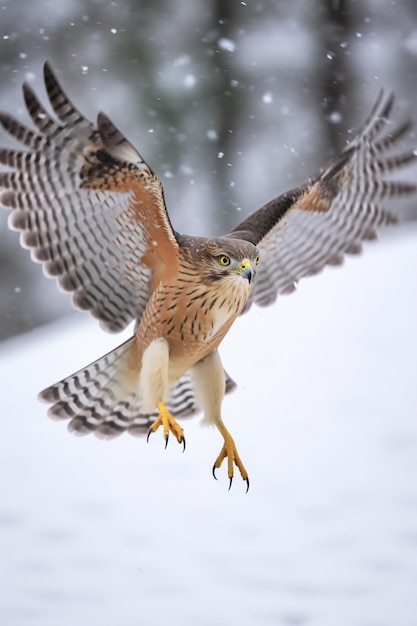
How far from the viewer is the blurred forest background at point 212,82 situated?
8.33 metres

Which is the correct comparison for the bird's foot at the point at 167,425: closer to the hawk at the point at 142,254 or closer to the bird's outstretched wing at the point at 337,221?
the hawk at the point at 142,254

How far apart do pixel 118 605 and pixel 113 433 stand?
34.3 inches

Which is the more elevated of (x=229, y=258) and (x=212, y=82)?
(x=212, y=82)

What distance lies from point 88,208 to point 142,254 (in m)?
0.23

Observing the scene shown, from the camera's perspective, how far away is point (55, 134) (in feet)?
10.0

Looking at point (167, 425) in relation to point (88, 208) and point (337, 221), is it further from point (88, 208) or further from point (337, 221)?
point (337, 221)

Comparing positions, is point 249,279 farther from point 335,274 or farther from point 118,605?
point 335,274

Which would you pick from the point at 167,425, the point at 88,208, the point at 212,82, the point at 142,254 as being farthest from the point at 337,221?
the point at 212,82

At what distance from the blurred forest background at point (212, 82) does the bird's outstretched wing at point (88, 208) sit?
488 centimetres

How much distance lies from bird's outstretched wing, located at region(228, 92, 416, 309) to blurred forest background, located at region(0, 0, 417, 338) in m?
4.35

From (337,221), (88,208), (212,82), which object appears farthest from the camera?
(212,82)

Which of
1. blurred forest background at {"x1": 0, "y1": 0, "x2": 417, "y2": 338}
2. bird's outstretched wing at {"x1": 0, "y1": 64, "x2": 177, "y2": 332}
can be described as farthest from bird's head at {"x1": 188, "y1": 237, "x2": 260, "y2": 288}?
blurred forest background at {"x1": 0, "y1": 0, "x2": 417, "y2": 338}

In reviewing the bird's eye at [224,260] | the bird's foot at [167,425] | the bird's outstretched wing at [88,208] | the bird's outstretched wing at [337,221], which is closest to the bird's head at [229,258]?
the bird's eye at [224,260]

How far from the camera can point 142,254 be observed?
338cm
